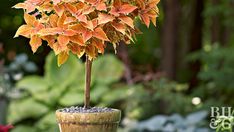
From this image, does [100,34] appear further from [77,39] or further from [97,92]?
[97,92]

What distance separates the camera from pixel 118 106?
630 cm

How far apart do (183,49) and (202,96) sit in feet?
11.3

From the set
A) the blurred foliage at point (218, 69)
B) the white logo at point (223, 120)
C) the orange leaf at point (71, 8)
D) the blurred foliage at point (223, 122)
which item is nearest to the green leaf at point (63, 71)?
the blurred foliage at point (218, 69)

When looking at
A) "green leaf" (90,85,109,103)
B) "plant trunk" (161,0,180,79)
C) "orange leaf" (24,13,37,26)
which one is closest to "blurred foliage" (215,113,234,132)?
"orange leaf" (24,13,37,26)

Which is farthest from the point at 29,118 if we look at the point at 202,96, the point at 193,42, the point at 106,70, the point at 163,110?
the point at 193,42

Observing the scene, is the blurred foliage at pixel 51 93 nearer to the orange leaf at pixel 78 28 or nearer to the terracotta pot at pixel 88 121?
the terracotta pot at pixel 88 121

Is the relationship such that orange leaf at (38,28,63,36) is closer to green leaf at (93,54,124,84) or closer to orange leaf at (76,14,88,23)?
orange leaf at (76,14,88,23)

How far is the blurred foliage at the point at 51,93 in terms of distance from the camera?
5.63 meters

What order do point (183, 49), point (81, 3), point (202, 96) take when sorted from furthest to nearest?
point (183, 49), point (202, 96), point (81, 3)

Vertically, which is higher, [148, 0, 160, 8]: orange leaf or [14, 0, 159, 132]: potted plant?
[148, 0, 160, 8]: orange leaf

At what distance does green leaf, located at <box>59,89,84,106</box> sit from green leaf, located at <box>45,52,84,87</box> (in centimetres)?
12

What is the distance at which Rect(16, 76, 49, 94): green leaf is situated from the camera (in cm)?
576

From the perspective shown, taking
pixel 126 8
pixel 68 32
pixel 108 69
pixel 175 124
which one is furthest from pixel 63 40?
pixel 108 69

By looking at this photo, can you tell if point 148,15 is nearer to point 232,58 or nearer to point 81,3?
point 81,3
